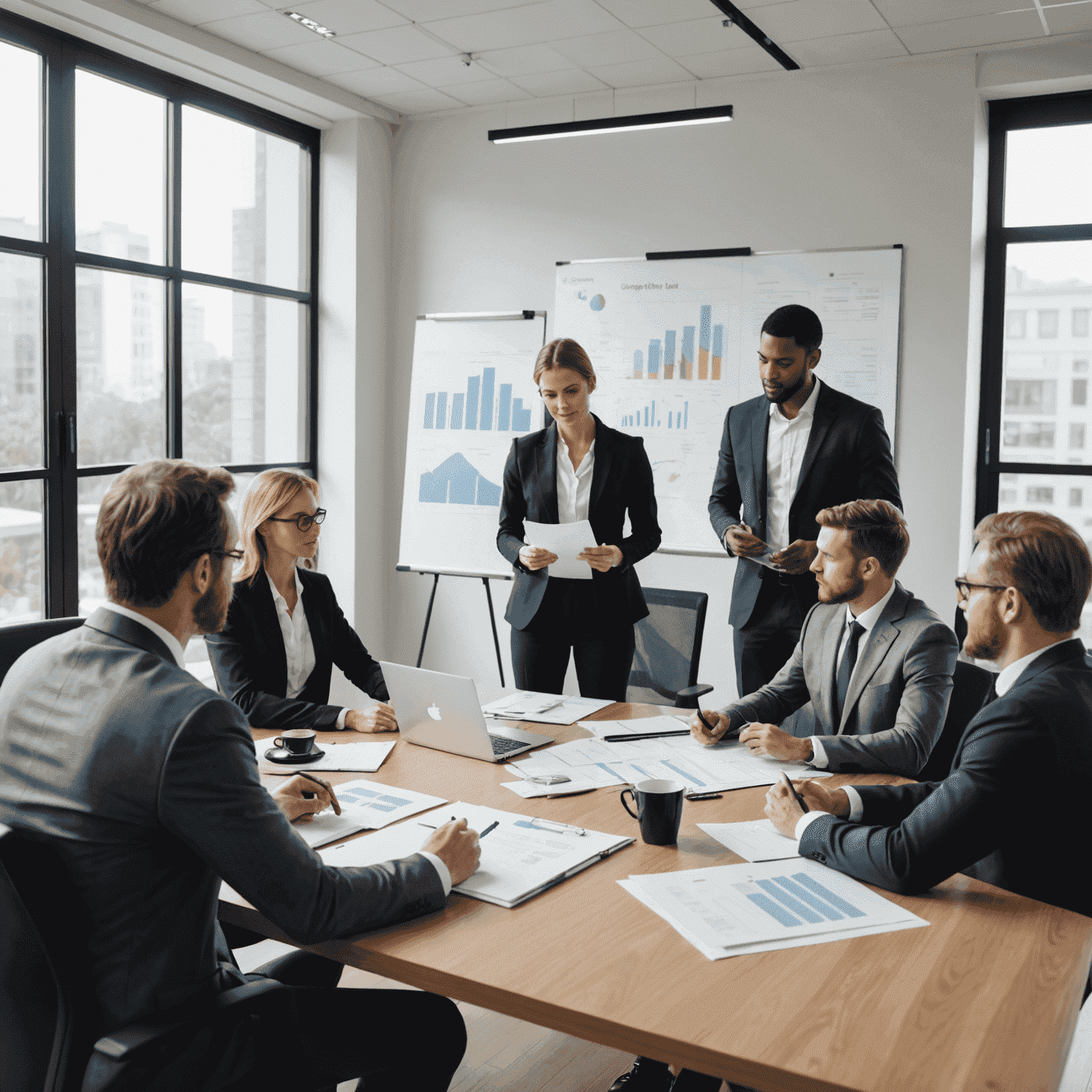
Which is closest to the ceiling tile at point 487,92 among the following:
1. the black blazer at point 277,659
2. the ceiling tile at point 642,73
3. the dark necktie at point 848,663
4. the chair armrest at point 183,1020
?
the ceiling tile at point 642,73

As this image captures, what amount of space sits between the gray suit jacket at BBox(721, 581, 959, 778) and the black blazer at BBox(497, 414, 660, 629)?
775mm

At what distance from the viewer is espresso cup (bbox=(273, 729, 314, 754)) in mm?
2176

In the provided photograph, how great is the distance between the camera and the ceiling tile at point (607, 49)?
4191mm

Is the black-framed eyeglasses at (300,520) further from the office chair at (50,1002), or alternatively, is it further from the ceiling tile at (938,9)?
the ceiling tile at (938,9)

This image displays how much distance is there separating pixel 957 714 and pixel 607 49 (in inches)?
124

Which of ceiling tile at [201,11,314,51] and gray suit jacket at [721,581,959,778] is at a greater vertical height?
ceiling tile at [201,11,314,51]

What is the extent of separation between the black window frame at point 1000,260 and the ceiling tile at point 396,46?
7.68 feet

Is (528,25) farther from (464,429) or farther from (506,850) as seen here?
(506,850)

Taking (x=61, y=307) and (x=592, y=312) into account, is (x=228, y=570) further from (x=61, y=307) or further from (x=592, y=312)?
(x=592, y=312)

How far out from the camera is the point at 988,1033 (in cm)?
121

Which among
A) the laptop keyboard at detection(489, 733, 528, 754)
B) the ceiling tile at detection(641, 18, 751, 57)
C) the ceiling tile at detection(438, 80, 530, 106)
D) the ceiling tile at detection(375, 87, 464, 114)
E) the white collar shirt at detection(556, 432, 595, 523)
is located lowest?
the laptop keyboard at detection(489, 733, 528, 754)

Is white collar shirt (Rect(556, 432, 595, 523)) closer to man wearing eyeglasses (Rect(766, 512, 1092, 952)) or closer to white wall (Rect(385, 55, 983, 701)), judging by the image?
white wall (Rect(385, 55, 983, 701))

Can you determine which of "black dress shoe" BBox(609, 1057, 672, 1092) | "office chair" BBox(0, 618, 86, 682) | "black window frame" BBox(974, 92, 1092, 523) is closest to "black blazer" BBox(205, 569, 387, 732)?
"office chair" BBox(0, 618, 86, 682)

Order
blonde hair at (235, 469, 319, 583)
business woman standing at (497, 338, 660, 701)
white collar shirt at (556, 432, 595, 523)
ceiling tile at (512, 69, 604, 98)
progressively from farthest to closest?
1. ceiling tile at (512, 69, 604, 98)
2. white collar shirt at (556, 432, 595, 523)
3. business woman standing at (497, 338, 660, 701)
4. blonde hair at (235, 469, 319, 583)
